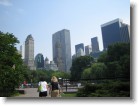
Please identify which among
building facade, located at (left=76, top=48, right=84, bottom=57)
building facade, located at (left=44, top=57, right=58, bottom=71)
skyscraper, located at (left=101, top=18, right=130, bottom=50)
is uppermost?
skyscraper, located at (left=101, top=18, right=130, bottom=50)

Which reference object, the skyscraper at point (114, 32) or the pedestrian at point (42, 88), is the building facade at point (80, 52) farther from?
the pedestrian at point (42, 88)

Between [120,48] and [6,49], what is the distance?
347 centimetres

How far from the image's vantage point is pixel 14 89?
282 inches

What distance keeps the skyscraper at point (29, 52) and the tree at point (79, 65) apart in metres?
1.07

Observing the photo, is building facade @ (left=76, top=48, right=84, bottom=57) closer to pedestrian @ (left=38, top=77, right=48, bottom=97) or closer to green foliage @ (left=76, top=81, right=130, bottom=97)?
green foliage @ (left=76, top=81, right=130, bottom=97)

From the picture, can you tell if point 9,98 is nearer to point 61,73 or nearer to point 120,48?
point 61,73

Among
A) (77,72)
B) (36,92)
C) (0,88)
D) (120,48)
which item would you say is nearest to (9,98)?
(36,92)

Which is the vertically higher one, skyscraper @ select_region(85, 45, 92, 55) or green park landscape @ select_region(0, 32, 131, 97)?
skyscraper @ select_region(85, 45, 92, 55)

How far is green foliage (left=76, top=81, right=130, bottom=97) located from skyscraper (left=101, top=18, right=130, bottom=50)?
2.97ft

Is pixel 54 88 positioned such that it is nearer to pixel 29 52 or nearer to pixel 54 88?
pixel 54 88

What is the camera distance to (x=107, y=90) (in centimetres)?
596

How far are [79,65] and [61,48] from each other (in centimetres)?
61

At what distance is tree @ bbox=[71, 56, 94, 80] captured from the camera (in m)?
6.66

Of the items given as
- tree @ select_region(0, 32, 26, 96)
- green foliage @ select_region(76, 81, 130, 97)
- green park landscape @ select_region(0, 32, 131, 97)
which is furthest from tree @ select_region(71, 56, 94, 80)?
tree @ select_region(0, 32, 26, 96)
